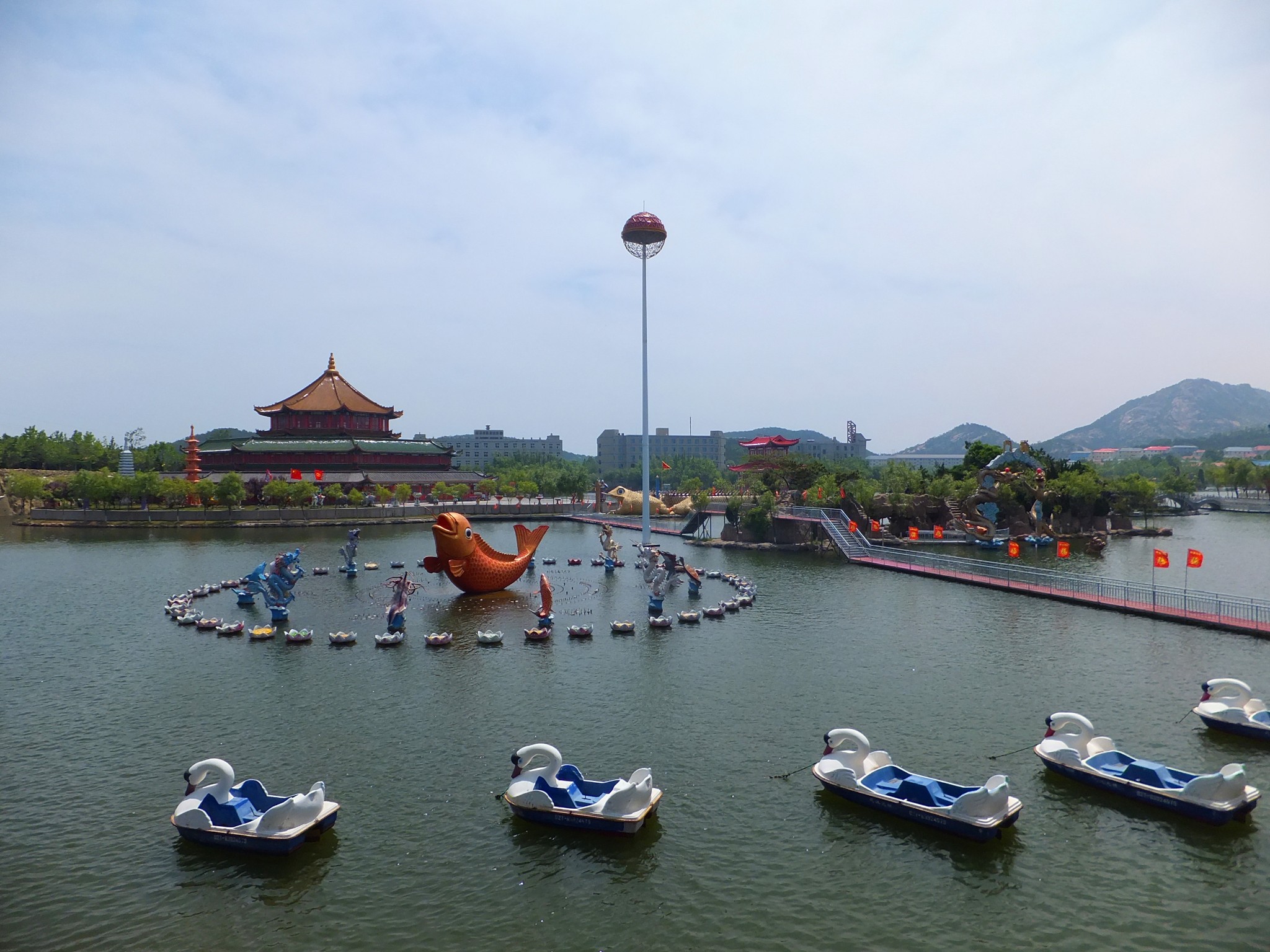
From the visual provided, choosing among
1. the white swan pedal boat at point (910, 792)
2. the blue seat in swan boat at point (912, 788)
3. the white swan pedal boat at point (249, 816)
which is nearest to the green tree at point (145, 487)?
the white swan pedal boat at point (249, 816)

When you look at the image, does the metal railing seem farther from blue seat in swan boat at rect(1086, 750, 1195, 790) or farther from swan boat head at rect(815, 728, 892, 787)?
swan boat head at rect(815, 728, 892, 787)

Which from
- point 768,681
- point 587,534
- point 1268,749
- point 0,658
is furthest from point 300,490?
point 1268,749

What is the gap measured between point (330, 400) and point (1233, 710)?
9058 centimetres

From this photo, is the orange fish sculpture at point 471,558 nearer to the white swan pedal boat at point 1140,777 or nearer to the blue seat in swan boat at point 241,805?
the blue seat in swan boat at point 241,805

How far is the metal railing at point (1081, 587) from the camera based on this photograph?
2811cm

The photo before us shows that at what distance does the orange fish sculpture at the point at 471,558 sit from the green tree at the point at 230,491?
46.9 meters

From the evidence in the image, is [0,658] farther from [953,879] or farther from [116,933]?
[953,879]

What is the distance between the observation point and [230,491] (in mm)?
74312

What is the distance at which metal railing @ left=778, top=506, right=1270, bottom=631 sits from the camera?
28.1 metres

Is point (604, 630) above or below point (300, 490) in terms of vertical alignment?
below

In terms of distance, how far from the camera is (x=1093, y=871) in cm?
1295

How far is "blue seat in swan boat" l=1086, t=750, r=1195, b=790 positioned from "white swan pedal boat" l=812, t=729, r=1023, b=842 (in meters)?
2.38

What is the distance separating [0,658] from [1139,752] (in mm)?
31586

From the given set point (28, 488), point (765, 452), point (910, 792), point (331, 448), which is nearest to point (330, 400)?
point (331, 448)
